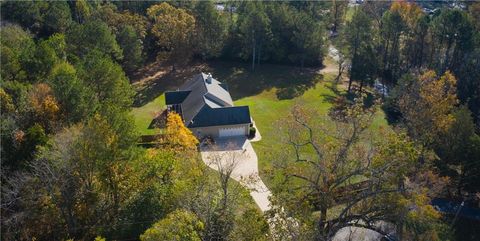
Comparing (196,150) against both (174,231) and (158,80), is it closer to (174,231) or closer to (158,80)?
(174,231)

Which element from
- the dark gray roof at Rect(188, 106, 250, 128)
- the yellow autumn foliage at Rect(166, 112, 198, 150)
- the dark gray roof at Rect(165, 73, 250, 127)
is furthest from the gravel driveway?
the yellow autumn foliage at Rect(166, 112, 198, 150)

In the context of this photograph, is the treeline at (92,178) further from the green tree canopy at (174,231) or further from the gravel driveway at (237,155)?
the gravel driveway at (237,155)

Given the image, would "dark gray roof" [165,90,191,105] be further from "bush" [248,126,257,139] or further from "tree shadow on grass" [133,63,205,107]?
"bush" [248,126,257,139]

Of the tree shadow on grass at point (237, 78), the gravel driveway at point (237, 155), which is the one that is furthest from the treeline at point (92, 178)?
the tree shadow on grass at point (237, 78)

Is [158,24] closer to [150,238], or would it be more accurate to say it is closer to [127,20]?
[127,20]

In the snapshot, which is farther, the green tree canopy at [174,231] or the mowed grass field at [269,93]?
the mowed grass field at [269,93]

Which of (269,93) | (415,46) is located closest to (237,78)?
(269,93)

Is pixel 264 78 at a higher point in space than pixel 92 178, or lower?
lower

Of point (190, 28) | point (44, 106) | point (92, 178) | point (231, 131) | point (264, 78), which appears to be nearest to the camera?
point (92, 178)
